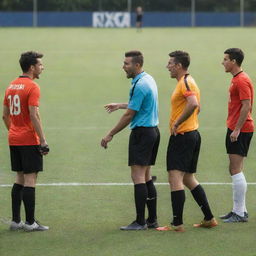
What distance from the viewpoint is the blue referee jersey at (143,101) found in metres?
10.3

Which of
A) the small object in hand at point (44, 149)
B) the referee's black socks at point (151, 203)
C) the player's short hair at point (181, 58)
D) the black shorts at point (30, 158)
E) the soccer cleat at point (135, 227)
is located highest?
the player's short hair at point (181, 58)

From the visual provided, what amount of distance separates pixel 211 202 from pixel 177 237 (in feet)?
6.75

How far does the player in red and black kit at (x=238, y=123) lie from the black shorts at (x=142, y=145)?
3.54ft

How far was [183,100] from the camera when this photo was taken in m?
10.2

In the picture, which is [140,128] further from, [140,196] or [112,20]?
[112,20]

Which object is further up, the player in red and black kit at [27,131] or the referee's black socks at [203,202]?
the player in red and black kit at [27,131]

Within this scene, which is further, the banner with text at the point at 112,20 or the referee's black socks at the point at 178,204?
the banner with text at the point at 112,20

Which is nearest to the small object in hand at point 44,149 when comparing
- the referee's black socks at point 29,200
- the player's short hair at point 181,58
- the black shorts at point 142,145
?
the referee's black socks at point 29,200

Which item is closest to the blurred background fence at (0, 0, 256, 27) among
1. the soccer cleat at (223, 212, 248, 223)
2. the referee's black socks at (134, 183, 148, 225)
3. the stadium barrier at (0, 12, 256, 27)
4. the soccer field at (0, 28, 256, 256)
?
the stadium barrier at (0, 12, 256, 27)

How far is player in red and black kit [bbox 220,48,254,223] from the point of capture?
10.8m

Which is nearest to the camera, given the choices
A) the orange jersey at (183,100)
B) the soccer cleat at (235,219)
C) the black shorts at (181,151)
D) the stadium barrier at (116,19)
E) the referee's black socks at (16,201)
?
the orange jersey at (183,100)

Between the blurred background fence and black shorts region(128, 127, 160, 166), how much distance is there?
6201 cm

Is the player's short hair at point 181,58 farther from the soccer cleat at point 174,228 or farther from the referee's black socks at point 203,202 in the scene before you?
the soccer cleat at point 174,228

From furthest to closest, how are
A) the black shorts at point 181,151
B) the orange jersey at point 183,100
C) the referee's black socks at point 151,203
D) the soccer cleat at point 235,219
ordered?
the soccer cleat at point 235,219 < the referee's black socks at point 151,203 < the black shorts at point 181,151 < the orange jersey at point 183,100
